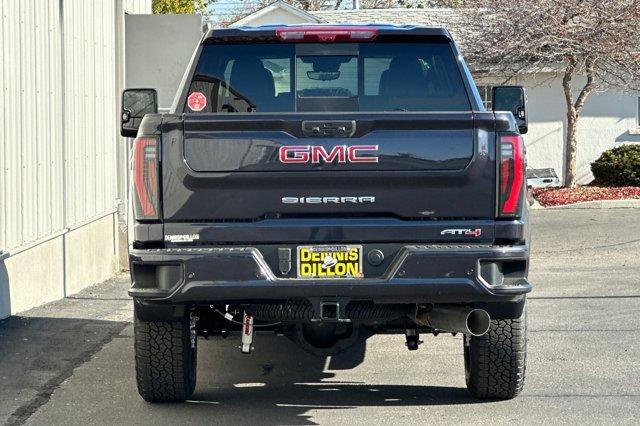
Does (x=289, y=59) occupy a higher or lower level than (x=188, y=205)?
higher

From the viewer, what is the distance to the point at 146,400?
7789 millimetres

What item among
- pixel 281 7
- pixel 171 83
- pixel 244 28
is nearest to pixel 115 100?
pixel 171 83

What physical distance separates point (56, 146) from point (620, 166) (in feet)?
58.4

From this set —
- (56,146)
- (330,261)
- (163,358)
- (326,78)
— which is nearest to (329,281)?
(330,261)

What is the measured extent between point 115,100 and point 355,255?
994 cm

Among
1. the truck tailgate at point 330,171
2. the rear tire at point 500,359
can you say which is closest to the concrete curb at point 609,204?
the rear tire at point 500,359

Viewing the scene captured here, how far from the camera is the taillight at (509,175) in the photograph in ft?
22.5

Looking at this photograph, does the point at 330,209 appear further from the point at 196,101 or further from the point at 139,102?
the point at 139,102

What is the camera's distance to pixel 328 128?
688 centimetres

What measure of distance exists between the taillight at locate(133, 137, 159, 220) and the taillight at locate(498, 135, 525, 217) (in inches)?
72.6

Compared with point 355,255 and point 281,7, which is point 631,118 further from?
point 355,255

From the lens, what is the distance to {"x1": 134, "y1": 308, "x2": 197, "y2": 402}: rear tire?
749 cm

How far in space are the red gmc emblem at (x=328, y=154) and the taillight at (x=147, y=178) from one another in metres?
0.68

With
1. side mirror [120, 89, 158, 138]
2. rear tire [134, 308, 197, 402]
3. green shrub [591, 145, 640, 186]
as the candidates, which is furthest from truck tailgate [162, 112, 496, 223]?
green shrub [591, 145, 640, 186]
